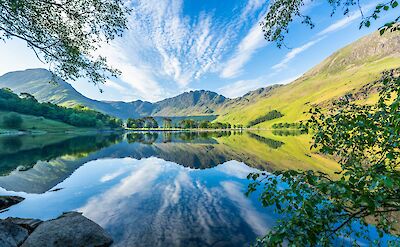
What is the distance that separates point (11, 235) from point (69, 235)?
3279 mm

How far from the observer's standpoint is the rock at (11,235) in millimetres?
12539

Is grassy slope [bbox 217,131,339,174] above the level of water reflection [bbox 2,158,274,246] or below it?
below

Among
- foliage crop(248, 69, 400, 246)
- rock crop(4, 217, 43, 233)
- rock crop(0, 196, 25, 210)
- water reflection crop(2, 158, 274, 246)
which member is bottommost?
water reflection crop(2, 158, 274, 246)

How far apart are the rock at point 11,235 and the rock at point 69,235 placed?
0.54 m

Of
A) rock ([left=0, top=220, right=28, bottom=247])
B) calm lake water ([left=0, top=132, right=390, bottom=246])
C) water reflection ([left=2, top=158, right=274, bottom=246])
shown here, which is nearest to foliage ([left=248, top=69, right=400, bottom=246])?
calm lake water ([left=0, top=132, right=390, bottom=246])

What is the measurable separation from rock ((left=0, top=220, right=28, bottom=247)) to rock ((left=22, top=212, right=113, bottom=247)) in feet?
1.76

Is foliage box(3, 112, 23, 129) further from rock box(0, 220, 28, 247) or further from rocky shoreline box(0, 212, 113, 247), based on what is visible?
rock box(0, 220, 28, 247)

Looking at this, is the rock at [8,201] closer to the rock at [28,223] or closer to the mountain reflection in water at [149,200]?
the mountain reflection in water at [149,200]

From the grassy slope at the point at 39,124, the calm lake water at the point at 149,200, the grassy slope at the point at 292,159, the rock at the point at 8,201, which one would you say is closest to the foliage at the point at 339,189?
the calm lake water at the point at 149,200

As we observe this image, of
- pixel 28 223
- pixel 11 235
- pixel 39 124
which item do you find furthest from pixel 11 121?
pixel 11 235

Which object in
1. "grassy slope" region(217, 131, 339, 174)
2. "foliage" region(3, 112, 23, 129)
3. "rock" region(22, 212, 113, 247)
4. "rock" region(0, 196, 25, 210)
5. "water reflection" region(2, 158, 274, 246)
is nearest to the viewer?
"rock" region(22, 212, 113, 247)

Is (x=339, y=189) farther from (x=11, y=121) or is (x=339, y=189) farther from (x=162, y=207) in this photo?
(x=11, y=121)

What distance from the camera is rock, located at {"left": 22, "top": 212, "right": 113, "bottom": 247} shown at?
13320 mm

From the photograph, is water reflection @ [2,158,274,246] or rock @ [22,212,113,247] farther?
water reflection @ [2,158,274,246]
